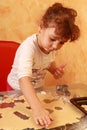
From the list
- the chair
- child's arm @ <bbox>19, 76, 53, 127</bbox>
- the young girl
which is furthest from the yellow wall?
child's arm @ <bbox>19, 76, 53, 127</bbox>

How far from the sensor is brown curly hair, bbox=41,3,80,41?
0.82 m

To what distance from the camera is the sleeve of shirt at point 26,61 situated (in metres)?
0.79

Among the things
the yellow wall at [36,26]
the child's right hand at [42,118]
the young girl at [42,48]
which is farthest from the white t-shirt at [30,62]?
the yellow wall at [36,26]

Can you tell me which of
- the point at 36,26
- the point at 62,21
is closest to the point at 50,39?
the point at 62,21

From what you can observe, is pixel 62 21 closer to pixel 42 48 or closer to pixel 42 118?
pixel 42 48

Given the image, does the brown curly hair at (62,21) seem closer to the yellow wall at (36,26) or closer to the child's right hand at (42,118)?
the child's right hand at (42,118)

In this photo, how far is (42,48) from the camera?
0.96 m

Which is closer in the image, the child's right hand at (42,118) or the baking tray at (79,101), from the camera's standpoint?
the child's right hand at (42,118)

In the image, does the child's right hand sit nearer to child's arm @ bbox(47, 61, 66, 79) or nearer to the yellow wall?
child's arm @ bbox(47, 61, 66, 79)

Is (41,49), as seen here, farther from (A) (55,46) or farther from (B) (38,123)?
(B) (38,123)

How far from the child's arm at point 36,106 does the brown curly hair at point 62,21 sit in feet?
0.59

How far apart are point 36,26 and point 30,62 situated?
1.84 ft

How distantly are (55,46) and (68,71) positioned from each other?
558 mm

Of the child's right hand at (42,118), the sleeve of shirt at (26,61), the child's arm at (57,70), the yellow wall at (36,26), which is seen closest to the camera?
the child's right hand at (42,118)
